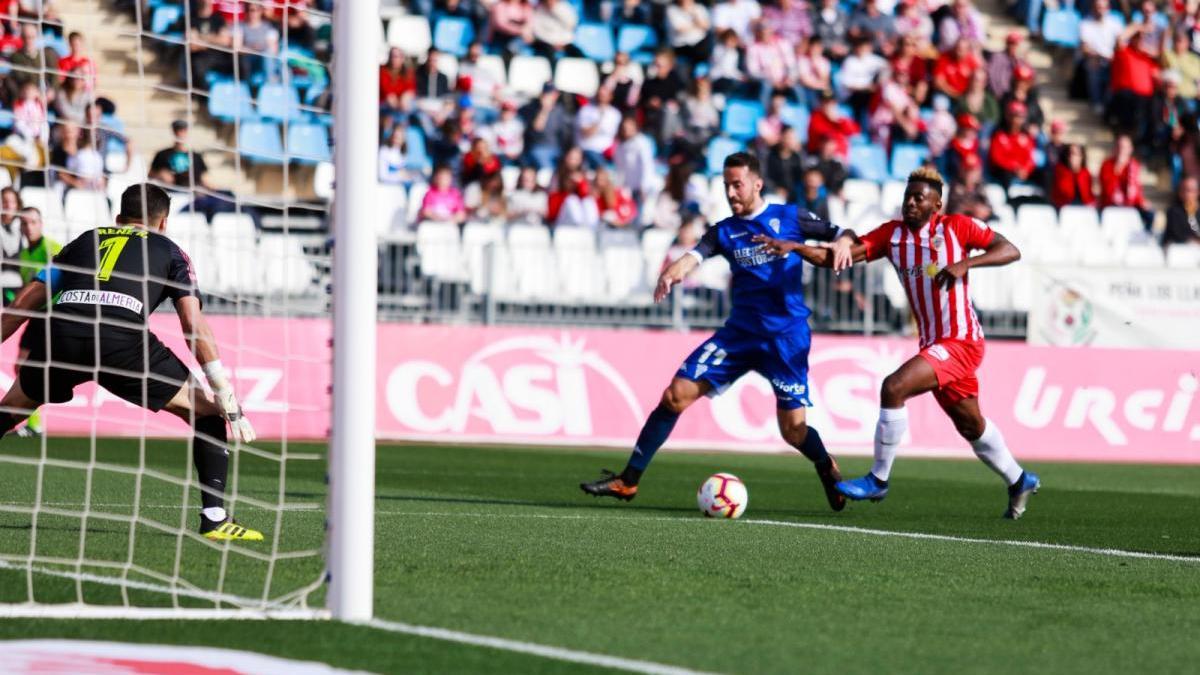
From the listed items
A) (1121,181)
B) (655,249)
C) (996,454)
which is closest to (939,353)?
(996,454)

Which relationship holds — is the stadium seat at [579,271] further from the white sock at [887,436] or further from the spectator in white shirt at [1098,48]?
the spectator in white shirt at [1098,48]

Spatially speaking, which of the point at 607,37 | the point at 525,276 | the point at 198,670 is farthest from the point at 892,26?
the point at 198,670

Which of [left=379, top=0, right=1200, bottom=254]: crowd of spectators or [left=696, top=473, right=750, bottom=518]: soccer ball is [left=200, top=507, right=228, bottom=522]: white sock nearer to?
[left=696, top=473, right=750, bottom=518]: soccer ball

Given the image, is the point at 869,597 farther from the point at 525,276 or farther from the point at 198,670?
the point at 525,276

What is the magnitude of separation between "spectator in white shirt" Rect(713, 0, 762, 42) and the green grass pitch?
12087 millimetres

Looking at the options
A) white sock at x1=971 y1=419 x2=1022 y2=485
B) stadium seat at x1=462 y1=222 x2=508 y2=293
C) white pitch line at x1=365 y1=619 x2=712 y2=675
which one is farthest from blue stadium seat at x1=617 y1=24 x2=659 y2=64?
white pitch line at x1=365 y1=619 x2=712 y2=675

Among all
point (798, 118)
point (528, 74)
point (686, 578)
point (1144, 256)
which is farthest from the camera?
point (798, 118)

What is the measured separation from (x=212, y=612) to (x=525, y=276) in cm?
1336

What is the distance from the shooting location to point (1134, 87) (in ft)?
85.0

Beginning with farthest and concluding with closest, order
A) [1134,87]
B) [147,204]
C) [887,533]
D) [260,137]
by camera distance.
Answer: [1134,87] < [260,137] < [887,533] < [147,204]

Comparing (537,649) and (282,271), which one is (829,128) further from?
(537,649)

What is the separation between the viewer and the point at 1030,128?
80.7ft

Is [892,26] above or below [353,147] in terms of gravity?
above

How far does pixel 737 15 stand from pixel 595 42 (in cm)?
198
